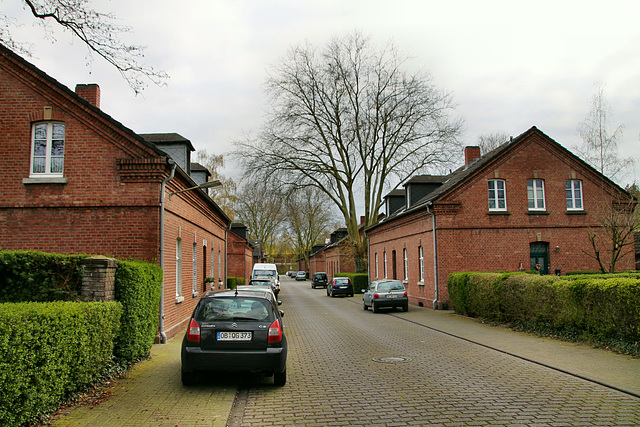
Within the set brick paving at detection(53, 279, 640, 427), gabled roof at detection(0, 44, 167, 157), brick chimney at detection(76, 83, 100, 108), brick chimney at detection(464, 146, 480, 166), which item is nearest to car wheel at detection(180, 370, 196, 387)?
brick paving at detection(53, 279, 640, 427)

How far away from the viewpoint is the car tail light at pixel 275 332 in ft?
25.5

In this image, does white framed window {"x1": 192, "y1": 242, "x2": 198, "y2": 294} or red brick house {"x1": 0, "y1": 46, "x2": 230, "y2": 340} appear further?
white framed window {"x1": 192, "y1": 242, "x2": 198, "y2": 294}

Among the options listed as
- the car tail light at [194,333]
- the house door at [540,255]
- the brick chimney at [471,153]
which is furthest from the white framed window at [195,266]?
the brick chimney at [471,153]

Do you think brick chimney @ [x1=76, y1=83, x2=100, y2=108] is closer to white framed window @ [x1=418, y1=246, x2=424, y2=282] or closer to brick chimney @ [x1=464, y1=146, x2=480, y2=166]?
white framed window @ [x1=418, y1=246, x2=424, y2=282]

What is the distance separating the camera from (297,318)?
20297 mm

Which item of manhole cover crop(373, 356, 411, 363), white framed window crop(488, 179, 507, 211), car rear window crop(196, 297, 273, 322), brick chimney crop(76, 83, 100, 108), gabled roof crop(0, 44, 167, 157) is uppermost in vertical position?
brick chimney crop(76, 83, 100, 108)

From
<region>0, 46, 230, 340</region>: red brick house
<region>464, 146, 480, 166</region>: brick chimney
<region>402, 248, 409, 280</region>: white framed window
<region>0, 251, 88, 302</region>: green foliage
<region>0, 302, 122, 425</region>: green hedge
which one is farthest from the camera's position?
<region>464, 146, 480, 166</region>: brick chimney

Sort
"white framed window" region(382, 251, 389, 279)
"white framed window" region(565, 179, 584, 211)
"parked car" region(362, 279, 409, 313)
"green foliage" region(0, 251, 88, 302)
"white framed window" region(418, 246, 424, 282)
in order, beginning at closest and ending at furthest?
"green foliage" region(0, 251, 88, 302) → "parked car" region(362, 279, 409, 313) → "white framed window" region(565, 179, 584, 211) → "white framed window" region(418, 246, 424, 282) → "white framed window" region(382, 251, 389, 279)

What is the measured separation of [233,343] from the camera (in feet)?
25.3

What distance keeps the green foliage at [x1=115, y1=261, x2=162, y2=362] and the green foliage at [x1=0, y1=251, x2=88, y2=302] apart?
79 cm

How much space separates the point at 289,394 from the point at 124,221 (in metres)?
7.44

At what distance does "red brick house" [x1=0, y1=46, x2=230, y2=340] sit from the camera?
42.0 feet

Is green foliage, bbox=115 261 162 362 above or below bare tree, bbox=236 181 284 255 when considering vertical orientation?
below

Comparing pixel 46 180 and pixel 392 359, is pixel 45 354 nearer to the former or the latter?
pixel 392 359
